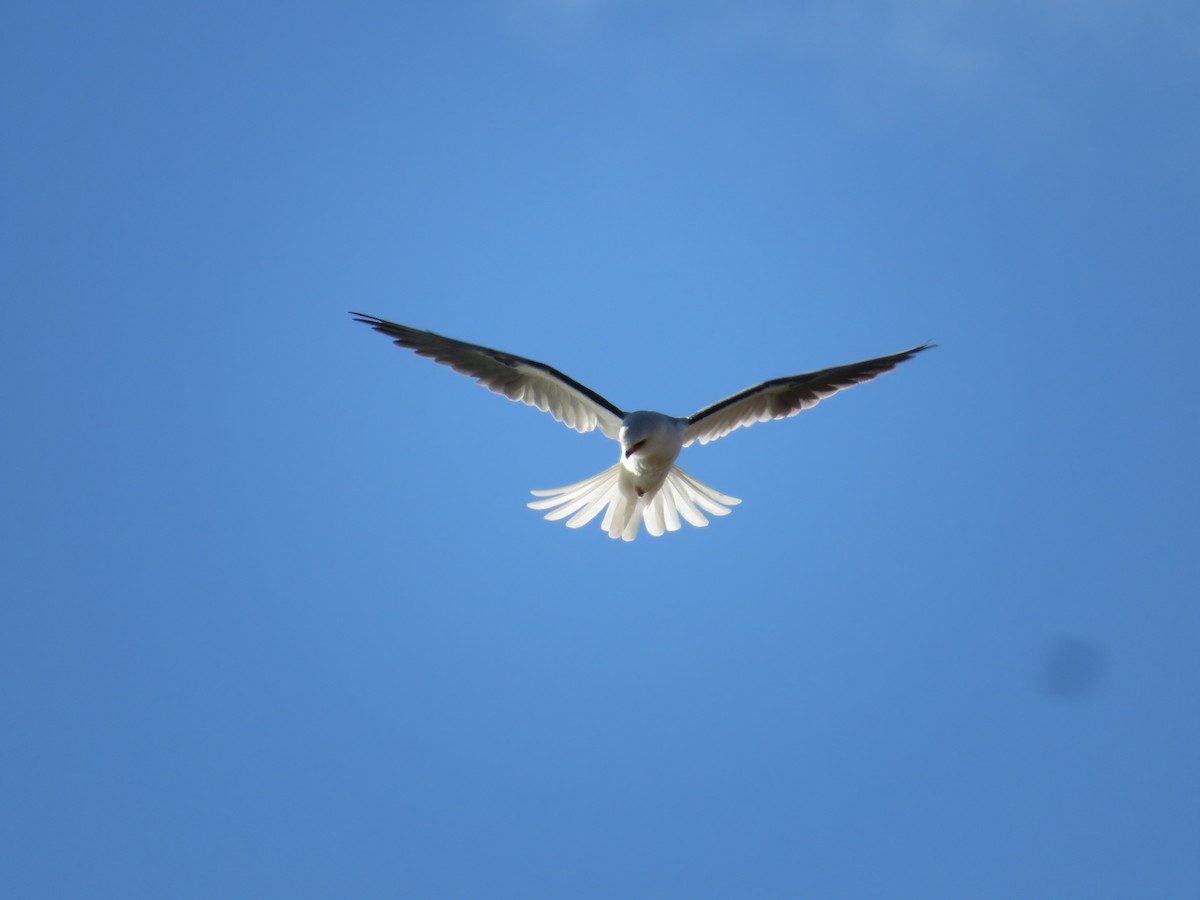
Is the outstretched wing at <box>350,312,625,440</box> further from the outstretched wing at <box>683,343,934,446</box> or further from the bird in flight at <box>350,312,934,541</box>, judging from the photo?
the outstretched wing at <box>683,343,934,446</box>

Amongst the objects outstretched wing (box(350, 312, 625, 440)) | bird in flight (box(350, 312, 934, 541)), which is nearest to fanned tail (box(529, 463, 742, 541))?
bird in flight (box(350, 312, 934, 541))

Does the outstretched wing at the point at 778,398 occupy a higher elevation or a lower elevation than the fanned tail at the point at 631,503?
higher

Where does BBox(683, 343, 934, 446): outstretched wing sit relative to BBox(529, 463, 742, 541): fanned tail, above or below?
above

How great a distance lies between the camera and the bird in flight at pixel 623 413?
431 inches

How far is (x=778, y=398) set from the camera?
11305 mm

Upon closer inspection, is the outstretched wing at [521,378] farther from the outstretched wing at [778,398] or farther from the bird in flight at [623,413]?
the outstretched wing at [778,398]

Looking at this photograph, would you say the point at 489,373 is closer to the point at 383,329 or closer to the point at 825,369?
the point at 383,329

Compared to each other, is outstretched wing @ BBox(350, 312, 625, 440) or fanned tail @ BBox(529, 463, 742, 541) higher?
outstretched wing @ BBox(350, 312, 625, 440)

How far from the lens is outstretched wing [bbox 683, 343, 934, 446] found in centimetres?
1099

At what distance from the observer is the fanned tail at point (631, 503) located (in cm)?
1123

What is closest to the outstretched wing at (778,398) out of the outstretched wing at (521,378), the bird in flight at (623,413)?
the bird in flight at (623,413)

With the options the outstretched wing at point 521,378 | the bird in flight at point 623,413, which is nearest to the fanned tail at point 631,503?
the bird in flight at point 623,413

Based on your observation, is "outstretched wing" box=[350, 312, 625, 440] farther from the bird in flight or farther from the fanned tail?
the fanned tail

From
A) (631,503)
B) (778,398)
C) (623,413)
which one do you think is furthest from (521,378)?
(778,398)
